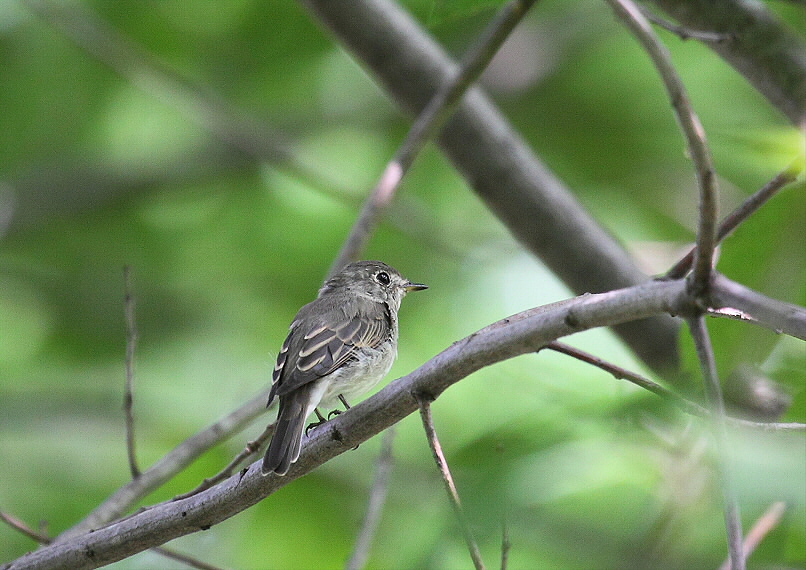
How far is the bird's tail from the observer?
7.55 ft

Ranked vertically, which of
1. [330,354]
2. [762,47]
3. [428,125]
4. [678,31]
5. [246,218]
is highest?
[246,218]

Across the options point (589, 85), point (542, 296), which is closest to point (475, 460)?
point (542, 296)

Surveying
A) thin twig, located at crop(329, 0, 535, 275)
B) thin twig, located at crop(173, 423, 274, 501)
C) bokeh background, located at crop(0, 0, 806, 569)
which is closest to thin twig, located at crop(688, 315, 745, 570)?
thin twig, located at crop(173, 423, 274, 501)

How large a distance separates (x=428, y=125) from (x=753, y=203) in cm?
224

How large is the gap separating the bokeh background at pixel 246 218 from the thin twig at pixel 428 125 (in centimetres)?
84

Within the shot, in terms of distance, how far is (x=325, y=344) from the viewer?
11.3 ft

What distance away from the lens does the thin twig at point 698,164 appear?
1.42 meters

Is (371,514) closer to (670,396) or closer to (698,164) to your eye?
(670,396)

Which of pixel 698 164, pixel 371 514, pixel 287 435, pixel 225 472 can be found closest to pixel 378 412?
pixel 287 435

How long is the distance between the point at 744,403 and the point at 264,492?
134 cm

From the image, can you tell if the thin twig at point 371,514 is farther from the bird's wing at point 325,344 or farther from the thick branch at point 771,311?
the thick branch at point 771,311

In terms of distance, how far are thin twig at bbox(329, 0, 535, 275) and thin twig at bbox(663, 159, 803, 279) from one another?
1786 millimetres

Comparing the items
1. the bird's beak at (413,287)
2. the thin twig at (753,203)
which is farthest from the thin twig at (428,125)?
the thin twig at (753,203)

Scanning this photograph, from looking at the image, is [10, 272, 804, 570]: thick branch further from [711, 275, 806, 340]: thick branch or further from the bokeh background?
the bokeh background
